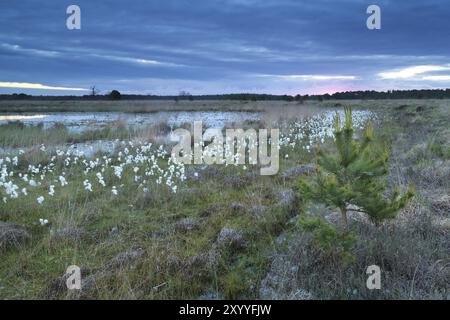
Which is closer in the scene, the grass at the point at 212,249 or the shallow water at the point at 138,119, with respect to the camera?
the grass at the point at 212,249

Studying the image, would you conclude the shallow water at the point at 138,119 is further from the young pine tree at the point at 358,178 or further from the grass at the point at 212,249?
the young pine tree at the point at 358,178

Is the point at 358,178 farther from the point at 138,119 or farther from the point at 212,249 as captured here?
the point at 138,119

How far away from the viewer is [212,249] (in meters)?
5.67

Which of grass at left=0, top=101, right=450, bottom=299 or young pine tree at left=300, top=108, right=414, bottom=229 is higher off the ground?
young pine tree at left=300, top=108, right=414, bottom=229

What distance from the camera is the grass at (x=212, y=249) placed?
4652 mm

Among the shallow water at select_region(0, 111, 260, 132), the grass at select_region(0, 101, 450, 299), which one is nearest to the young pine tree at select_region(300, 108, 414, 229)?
the grass at select_region(0, 101, 450, 299)

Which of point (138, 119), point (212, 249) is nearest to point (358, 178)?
point (212, 249)

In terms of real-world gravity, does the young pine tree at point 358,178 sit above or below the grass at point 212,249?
above

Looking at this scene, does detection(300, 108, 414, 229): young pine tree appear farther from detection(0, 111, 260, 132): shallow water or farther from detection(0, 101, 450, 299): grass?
detection(0, 111, 260, 132): shallow water

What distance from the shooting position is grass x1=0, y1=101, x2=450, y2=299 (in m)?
4.65

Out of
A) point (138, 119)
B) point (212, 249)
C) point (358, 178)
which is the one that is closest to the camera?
point (358, 178)

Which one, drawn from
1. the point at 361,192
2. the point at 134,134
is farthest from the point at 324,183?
the point at 134,134

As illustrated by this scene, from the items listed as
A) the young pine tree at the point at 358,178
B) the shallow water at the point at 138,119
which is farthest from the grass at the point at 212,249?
the shallow water at the point at 138,119

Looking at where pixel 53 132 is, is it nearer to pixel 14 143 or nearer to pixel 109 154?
pixel 14 143
